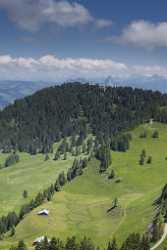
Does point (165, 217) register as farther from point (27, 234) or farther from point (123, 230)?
point (27, 234)

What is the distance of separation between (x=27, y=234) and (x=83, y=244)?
189 ft

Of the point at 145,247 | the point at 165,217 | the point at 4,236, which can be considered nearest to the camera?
the point at 145,247

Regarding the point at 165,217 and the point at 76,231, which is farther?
the point at 76,231

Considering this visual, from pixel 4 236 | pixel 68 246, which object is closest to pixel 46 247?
pixel 68 246

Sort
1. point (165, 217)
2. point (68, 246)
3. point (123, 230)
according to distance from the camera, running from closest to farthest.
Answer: point (68, 246) < point (165, 217) < point (123, 230)

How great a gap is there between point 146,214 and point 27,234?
53109 mm

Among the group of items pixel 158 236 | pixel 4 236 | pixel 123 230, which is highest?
pixel 158 236

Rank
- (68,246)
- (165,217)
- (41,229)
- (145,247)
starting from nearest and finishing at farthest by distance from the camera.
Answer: (145,247), (68,246), (165,217), (41,229)

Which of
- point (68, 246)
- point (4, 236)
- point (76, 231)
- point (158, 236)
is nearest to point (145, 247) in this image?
point (158, 236)

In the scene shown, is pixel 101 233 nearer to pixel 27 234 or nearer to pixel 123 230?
pixel 123 230

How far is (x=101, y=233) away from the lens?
181m

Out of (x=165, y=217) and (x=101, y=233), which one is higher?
(x=165, y=217)

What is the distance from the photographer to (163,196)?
585ft

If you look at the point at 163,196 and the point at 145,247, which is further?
the point at 163,196
